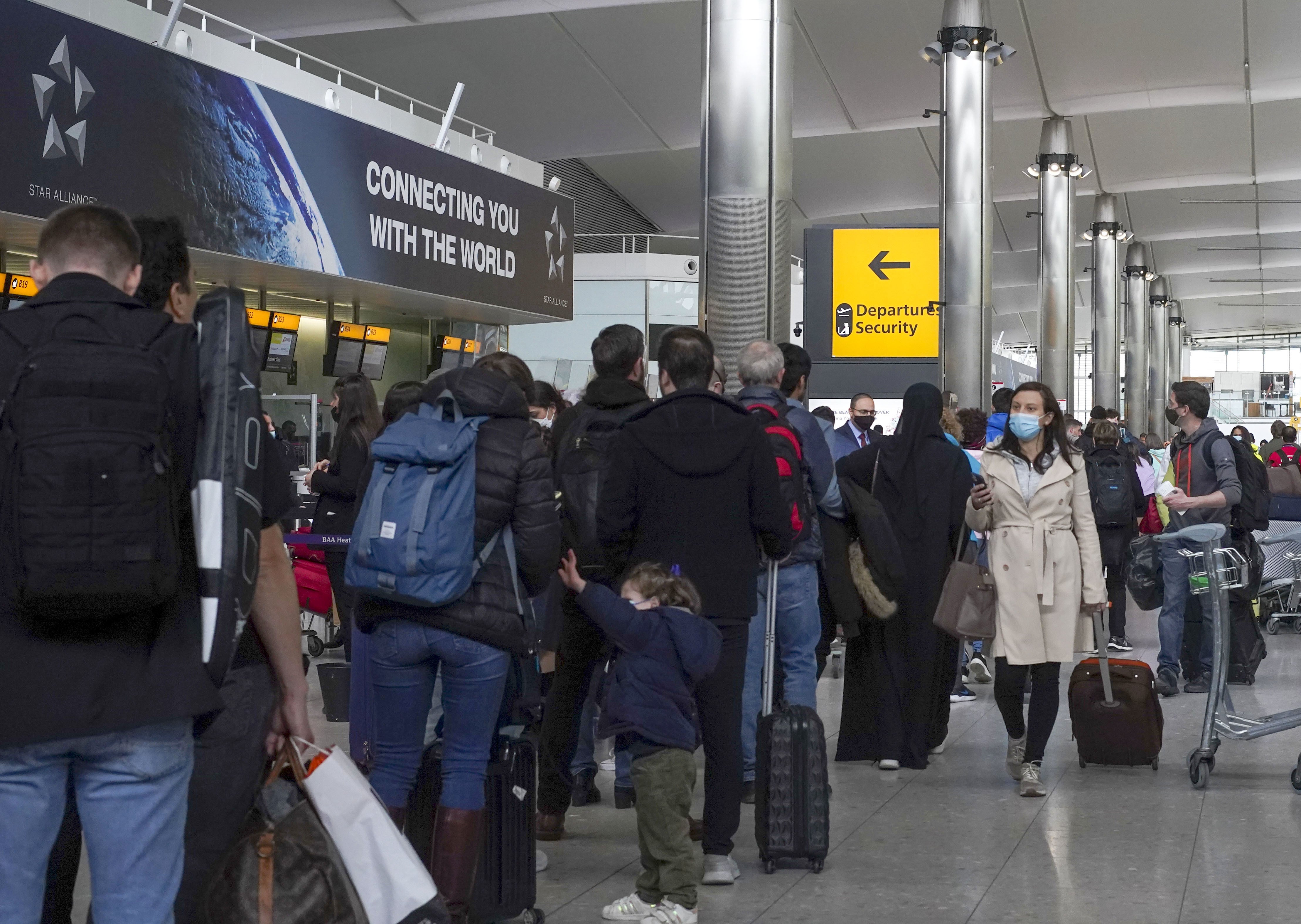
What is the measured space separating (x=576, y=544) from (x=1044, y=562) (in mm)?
1953

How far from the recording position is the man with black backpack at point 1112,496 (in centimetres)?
909

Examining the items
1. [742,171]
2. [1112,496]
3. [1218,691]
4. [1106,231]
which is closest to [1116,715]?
[1218,691]

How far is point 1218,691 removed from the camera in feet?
19.2

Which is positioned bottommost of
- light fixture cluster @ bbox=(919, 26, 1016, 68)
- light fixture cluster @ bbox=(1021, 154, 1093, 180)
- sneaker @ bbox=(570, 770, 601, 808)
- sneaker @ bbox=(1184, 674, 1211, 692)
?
sneaker @ bbox=(1184, 674, 1211, 692)

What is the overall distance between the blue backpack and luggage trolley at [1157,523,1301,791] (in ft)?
10.5

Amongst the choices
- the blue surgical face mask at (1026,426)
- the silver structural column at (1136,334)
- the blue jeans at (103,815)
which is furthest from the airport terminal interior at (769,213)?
the silver structural column at (1136,334)

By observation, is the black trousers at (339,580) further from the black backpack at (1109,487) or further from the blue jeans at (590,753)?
the black backpack at (1109,487)

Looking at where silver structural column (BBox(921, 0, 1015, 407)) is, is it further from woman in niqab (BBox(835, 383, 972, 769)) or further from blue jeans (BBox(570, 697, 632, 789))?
blue jeans (BBox(570, 697, 632, 789))

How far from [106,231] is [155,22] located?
10.9 meters

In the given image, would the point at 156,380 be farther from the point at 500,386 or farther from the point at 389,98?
the point at 389,98

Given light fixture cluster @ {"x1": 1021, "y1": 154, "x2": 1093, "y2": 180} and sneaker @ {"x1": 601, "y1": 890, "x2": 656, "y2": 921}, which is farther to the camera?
light fixture cluster @ {"x1": 1021, "y1": 154, "x2": 1093, "y2": 180}

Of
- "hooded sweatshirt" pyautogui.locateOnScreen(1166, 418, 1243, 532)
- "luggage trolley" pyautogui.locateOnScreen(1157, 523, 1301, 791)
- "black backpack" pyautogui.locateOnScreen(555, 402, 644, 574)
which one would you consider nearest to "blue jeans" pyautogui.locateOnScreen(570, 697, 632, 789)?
"black backpack" pyautogui.locateOnScreen(555, 402, 644, 574)

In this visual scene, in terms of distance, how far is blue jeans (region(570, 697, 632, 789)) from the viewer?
5461mm

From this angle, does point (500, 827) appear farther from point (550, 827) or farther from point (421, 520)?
point (550, 827)
